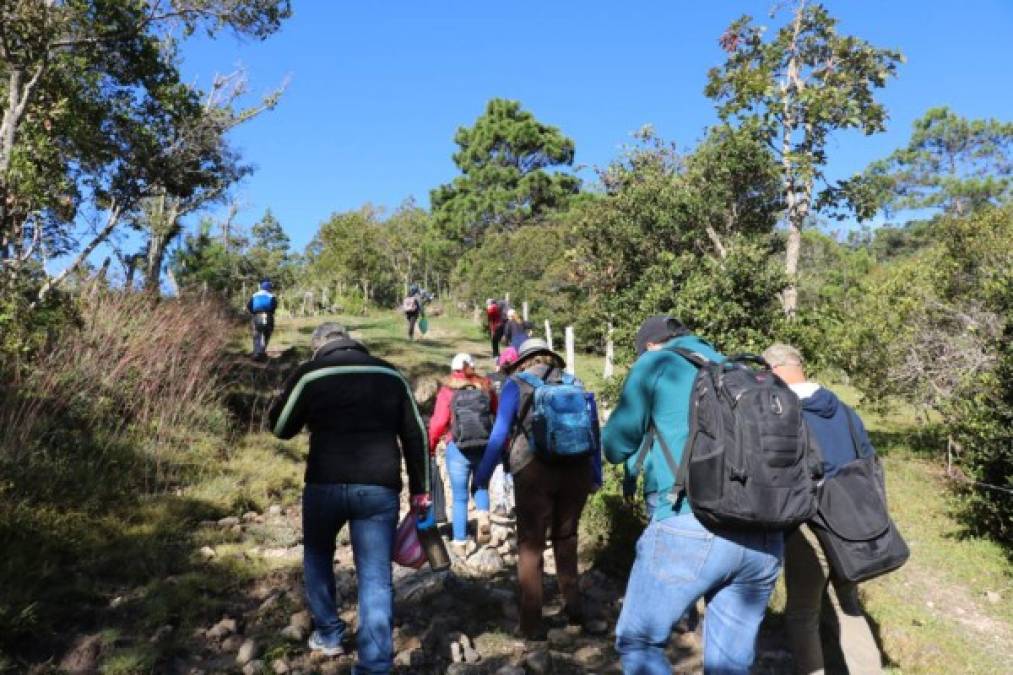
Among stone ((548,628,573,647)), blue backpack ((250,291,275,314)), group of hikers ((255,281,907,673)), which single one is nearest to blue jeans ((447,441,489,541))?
group of hikers ((255,281,907,673))

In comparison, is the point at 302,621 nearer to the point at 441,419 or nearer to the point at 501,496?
the point at 441,419

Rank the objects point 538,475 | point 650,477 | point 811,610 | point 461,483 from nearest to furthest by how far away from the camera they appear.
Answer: point 650,477
point 811,610
point 538,475
point 461,483

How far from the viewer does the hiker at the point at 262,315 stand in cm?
1117

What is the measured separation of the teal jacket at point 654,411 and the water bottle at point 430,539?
1218 millimetres

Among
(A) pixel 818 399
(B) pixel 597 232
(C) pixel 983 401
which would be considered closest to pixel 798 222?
(B) pixel 597 232

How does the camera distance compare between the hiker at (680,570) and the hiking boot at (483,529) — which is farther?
the hiking boot at (483,529)

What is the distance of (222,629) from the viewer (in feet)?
12.6

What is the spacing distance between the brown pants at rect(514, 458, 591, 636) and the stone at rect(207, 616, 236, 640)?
175 centimetres

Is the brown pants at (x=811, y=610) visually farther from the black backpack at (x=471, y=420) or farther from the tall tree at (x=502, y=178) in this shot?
the tall tree at (x=502, y=178)

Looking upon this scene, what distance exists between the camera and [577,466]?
3527 millimetres

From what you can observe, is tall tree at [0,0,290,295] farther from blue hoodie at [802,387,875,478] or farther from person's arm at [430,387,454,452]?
blue hoodie at [802,387,875,478]

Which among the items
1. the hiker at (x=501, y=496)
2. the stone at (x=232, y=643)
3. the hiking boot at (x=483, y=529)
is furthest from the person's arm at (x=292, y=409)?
the hiker at (x=501, y=496)

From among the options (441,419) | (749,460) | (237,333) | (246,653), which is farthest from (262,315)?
(749,460)

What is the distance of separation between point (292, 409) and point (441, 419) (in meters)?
2.30
